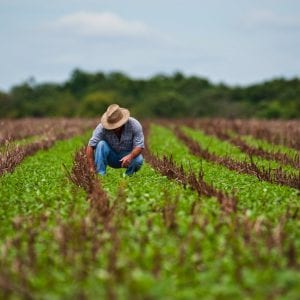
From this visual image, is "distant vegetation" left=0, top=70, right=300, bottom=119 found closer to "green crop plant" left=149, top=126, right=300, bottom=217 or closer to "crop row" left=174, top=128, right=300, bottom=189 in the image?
"crop row" left=174, top=128, right=300, bottom=189

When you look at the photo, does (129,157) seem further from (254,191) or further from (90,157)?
(254,191)

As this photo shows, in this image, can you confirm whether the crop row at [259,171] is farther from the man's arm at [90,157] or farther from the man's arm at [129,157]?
the man's arm at [90,157]

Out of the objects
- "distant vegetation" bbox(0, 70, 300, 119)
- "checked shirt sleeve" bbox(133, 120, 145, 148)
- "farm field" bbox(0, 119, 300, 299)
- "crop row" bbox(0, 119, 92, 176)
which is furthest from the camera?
"distant vegetation" bbox(0, 70, 300, 119)

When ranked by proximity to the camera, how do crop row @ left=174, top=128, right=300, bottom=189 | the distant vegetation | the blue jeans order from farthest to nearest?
the distant vegetation → the blue jeans → crop row @ left=174, top=128, right=300, bottom=189

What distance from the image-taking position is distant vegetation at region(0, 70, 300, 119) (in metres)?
65.9

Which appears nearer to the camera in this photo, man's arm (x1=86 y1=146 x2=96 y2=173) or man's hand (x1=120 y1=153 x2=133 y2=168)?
man's hand (x1=120 y1=153 x2=133 y2=168)

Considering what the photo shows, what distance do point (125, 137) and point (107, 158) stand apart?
509 millimetres

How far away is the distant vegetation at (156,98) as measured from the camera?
2596 inches

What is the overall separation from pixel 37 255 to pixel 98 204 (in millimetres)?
1452

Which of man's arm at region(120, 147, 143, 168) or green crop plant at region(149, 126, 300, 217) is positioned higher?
man's arm at region(120, 147, 143, 168)

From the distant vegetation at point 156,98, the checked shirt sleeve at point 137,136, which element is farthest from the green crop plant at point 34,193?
the distant vegetation at point 156,98

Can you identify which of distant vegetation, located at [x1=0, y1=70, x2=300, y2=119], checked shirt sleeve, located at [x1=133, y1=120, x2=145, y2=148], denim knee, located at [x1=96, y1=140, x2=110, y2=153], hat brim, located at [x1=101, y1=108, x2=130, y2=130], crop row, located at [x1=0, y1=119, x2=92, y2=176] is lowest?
distant vegetation, located at [x1=0, y1=70, x2=300, y2=119]

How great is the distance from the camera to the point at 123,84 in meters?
89.6

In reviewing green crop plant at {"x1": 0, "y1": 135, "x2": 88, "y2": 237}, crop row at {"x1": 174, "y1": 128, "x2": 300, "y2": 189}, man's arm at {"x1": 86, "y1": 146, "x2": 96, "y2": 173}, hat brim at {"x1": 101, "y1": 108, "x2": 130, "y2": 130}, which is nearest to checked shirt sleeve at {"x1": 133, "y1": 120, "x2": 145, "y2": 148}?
hat brim at {"x1": 101, "y1": 108, "x2": 130, "y2": 130}
